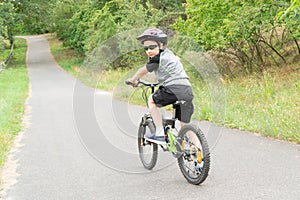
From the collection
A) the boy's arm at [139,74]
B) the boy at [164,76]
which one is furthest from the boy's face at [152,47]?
the boy's arm at [139,74]

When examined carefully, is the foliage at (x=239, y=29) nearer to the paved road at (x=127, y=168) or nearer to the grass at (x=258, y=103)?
the grass at (x=258, y=103)

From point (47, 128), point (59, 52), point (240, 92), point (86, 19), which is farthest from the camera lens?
point (59, 52)

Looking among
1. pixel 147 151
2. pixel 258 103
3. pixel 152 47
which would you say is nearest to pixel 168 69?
pixel 152 47

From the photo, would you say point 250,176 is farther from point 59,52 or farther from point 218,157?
point 59,52

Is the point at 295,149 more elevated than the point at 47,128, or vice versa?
the point at 295,149

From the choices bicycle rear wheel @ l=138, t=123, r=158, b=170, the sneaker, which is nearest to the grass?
bicycle rear wheel @ l=138, t=123, r=158, b=170

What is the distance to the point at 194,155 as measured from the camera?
5.48 metres

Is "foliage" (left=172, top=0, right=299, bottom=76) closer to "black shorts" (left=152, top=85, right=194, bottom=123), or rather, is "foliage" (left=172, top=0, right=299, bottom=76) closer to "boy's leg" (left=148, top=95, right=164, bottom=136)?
"black shorts" (left=152, top=85, right=194, bottom=123)

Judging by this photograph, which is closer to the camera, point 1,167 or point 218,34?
point 1,167

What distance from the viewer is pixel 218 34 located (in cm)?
1452

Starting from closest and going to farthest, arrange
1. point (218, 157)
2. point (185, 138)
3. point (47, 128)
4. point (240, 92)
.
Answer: point (185, 138), point (218, 157), point (47, 128), point (240, 92)

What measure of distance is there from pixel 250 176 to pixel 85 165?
106 inches

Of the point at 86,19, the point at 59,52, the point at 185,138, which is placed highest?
the point at 185,138

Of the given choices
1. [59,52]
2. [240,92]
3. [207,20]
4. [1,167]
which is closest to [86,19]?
[59,52]
